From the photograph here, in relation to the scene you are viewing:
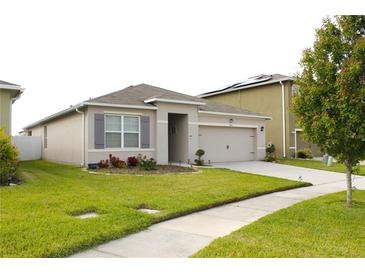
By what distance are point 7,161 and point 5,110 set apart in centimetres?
311

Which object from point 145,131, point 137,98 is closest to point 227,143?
point 145,131

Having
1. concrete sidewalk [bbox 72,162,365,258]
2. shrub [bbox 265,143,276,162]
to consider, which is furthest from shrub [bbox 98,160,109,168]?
shrub [bbox 265,143,276,162]

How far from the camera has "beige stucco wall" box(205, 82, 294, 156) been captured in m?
21.0

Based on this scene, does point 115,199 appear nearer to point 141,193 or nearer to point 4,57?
point 141,193

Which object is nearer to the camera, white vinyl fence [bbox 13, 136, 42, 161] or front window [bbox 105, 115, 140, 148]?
front window [bbox 105, 115, 140, 148]

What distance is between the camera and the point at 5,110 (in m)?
10.3

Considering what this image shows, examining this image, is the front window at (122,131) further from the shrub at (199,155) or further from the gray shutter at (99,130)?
the shrub at (199,155)

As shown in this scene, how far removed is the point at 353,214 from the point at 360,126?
177 cm

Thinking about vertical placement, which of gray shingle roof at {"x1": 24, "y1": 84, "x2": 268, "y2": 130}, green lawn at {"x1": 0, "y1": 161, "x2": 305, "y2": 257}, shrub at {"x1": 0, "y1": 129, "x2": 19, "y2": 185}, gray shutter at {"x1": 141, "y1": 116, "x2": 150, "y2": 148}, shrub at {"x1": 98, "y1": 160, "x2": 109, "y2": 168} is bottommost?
green lawn at {"x1": 0, "y1": 161, "x2": 305, "y2": 257}

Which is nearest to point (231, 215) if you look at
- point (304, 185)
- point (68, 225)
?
point (68, 225)

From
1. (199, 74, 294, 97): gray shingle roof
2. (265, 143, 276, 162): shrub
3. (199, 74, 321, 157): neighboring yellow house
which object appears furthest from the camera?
(199, 74, 294, 97): gray shingle roof

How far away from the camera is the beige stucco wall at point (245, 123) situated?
16730mm

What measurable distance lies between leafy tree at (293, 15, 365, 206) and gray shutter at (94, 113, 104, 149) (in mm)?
8793

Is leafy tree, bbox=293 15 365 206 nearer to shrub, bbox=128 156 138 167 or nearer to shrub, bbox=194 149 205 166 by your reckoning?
shrub, bbox=128 156 138 167
